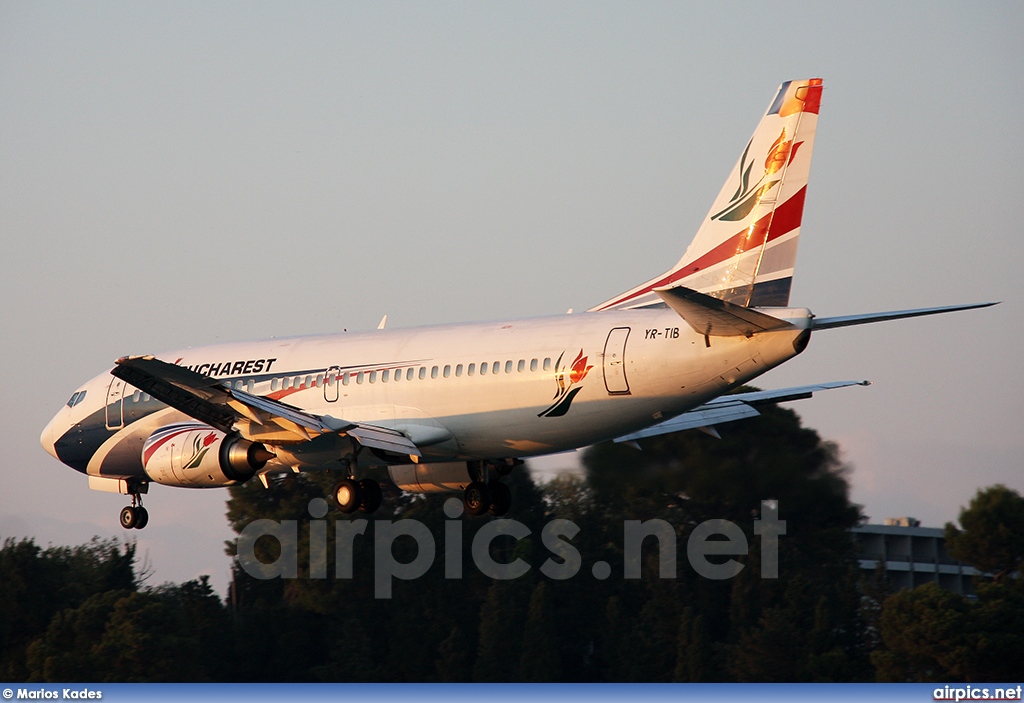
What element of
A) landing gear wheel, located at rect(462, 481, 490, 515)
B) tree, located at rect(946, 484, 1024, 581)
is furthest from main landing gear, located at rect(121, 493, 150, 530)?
tree, located at rect(946, 484, 1024, 581)

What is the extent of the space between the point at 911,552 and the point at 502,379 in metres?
55.8

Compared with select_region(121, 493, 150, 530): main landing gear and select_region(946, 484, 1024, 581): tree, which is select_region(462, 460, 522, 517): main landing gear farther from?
select_region(946, 484, 1024, 581): tree

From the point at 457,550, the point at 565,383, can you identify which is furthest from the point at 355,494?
the point at 457,550

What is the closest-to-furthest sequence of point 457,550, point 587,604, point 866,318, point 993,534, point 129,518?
1. point 866,318
2. point 129,518
3. point 993,534
4. point 587,604
5. point 457,550

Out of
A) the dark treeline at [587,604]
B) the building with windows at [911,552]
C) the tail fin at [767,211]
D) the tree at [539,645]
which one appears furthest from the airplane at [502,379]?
the building with windows at [911,552]

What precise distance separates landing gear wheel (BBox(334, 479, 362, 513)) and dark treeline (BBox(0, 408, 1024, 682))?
18.3 meters

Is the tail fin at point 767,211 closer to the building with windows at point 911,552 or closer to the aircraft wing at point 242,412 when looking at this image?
the aircraft wing at point 242,412

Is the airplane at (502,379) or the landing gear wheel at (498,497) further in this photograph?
the landing gear wheel at (498,497)

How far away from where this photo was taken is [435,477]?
35.9m

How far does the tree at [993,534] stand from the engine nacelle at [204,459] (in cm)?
3428

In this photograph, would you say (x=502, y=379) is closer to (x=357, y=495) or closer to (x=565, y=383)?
(x=565, y=383)

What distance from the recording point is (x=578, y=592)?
209 feet

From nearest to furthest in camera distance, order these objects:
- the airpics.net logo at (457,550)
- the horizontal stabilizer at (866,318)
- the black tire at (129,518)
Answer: the horizontal stabilizer at (866,318), the black tire at (129,518), the airpics.net logo at (457,550)

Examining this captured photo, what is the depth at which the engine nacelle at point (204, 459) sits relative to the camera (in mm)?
33031
